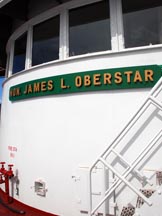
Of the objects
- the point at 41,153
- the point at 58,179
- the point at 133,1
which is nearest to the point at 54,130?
the point at 41,153

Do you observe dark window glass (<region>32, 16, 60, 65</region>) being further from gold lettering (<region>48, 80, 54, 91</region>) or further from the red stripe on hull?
the red stripe on hull

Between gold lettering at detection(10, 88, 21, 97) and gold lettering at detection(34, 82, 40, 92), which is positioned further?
gold lettering at detection(10, 88, 21, 97)

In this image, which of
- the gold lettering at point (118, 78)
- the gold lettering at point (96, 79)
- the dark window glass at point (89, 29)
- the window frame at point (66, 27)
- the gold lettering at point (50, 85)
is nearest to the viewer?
the gold lettering at point (118, 78)

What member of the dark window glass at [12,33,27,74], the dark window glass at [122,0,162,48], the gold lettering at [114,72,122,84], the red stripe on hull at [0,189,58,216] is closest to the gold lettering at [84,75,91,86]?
the gold lettering at [114,72,122,84]

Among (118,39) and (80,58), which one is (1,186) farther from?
(118,39)

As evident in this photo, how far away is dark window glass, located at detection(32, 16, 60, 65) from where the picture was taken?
4334mm

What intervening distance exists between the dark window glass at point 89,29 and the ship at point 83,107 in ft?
0.06

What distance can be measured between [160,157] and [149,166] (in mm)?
196

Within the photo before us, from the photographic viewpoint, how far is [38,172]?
13.3 feet

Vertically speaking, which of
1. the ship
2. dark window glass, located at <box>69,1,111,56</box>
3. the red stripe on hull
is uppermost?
dark window glass, located at <box>69,1,111,56</box>

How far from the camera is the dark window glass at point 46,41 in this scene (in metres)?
4.33

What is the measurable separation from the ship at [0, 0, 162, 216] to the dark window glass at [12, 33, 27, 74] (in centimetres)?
36

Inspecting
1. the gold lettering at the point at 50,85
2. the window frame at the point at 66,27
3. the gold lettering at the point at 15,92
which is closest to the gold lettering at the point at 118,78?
the window frame at the point at 66,27

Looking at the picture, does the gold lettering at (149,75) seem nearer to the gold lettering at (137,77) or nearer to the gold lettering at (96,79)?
the gold lettering at (137,77)
